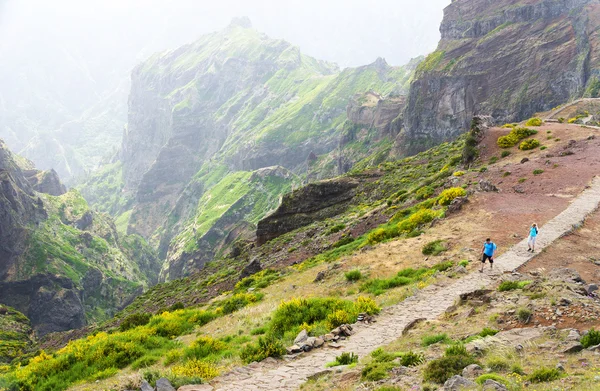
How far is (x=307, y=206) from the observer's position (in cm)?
6931

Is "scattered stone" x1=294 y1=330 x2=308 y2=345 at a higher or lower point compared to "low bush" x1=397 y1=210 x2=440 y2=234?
lower

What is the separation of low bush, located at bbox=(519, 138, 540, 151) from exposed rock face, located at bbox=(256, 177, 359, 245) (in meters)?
26.2

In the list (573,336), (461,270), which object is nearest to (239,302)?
(461,270)

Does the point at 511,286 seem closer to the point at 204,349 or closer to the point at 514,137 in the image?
the point at 204,349

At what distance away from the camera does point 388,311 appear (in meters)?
19.0

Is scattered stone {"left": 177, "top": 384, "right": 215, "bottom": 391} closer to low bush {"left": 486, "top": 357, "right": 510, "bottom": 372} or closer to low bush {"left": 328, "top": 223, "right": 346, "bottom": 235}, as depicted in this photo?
low bush {"left": 486, "top": 357, "right": 510, "bottom": 372}

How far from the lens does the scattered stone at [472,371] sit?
10234mm

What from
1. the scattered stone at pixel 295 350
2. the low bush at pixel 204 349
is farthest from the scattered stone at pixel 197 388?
the low bush at pixel 204 349

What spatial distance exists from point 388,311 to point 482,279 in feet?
18.5

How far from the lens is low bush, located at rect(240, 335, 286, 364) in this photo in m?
15.4

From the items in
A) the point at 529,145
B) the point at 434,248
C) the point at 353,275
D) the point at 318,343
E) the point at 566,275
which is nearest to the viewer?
the point at 318,343

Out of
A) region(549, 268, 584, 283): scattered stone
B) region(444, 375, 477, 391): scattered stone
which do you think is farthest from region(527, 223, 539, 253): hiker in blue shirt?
region(444, 375, 477, 391): scattered stone

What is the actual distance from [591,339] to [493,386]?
3.94 metres

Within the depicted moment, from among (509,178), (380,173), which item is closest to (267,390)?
(509,178)
